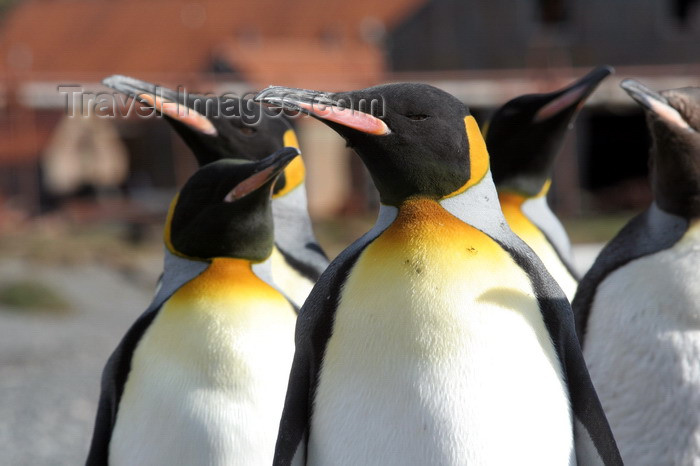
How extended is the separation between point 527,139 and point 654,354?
3.30ft

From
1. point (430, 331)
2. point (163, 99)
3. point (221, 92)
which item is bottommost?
point (221, 92)

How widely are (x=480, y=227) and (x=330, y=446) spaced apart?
54 cm

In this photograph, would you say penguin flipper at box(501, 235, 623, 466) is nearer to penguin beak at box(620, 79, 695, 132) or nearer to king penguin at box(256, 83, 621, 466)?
king penguin at box(256, 83, 621, 466)

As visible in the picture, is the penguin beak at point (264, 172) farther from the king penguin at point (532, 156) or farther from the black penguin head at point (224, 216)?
the king penguin at point (532, 156)

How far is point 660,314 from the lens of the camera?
8.63 feet

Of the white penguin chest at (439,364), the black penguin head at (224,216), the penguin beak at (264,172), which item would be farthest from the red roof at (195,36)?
the white penguin chest at (439,364)

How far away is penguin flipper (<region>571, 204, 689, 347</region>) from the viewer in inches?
107

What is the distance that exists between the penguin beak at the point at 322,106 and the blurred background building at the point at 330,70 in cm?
1177

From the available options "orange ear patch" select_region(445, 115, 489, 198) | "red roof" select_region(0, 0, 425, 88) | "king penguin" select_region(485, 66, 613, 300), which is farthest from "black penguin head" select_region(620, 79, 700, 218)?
"red roof" select_region(0, 0, 425, 88)

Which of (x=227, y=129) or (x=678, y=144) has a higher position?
(x=678, y=144)

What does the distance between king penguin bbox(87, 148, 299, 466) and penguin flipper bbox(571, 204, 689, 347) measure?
0.85m

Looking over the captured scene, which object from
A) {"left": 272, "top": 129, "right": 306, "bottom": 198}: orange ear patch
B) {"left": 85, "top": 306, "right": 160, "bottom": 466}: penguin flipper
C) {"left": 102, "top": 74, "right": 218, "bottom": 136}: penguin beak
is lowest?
{"left": 85, "top": 306, "right": 160, "bottom": 466}: penguin flipper

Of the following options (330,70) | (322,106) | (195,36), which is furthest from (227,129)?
(195,36)

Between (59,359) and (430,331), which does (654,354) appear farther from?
(59,359)
